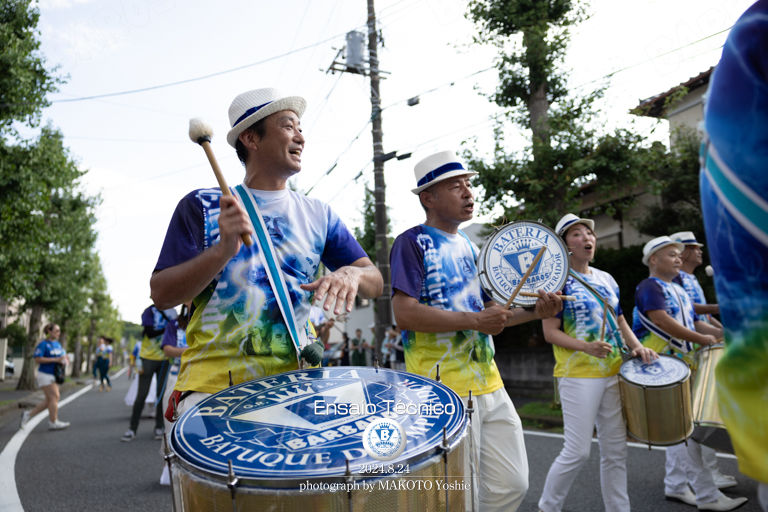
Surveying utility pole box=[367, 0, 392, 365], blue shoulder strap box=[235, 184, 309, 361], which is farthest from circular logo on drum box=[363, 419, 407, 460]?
utility pole box=[367, 0, 392, 365]

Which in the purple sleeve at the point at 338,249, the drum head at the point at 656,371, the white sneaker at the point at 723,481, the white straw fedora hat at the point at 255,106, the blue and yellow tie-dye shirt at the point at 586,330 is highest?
the white straw fedora hat at the point at 255,106

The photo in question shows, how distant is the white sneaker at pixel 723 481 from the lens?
5188mm

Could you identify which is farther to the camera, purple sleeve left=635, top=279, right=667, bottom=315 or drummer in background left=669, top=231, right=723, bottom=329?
drummer in background left=669, top=231, right=723, bottom=329

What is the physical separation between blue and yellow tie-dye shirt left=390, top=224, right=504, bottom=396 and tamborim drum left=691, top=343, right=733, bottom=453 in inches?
55.4

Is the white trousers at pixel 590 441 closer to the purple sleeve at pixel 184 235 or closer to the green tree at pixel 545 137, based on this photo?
the purple sleeve at pixel 184 235

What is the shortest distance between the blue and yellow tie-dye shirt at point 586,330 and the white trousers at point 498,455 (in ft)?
4.30

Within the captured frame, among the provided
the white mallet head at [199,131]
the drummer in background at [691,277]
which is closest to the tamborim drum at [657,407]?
the drummer in background at [691,277]

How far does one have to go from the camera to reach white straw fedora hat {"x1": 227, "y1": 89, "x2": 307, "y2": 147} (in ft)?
7.60

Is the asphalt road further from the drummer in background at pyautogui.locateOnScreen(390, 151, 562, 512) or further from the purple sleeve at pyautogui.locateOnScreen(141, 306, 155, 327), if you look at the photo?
the drummer in background at pyautogui.locateOnScreen(390, 151, 562, 512)

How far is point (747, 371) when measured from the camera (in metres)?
0.92

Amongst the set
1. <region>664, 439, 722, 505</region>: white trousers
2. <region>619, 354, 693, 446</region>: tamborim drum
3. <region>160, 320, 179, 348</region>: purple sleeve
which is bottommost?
<region>664, 439, 722, 505</region>: white trousers

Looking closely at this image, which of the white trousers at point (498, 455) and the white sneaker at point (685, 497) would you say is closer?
the white trousers at point (498, 455)

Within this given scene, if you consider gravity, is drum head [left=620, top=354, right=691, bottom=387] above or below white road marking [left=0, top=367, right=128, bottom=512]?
above

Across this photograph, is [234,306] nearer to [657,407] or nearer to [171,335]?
[657,407]
